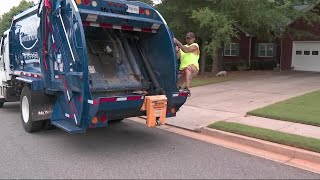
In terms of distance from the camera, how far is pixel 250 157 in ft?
20.4

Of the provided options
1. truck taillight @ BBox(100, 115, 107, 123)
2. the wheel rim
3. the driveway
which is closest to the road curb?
the driveway

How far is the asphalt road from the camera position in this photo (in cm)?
541

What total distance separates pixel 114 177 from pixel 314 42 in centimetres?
2303

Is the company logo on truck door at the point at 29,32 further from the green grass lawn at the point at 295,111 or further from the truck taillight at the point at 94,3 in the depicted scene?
the green grass lawn at the point at 295,111

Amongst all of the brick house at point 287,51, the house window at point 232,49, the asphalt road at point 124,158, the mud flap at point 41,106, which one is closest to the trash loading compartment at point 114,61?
the asphalt road at point 124,158

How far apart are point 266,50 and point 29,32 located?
2566cm

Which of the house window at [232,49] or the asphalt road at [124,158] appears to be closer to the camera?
the asphalt road at [124,158]

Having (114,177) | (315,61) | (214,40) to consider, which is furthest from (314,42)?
(114,177)

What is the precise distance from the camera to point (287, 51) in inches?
1045

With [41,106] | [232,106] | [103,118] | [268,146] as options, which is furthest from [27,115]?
[232,106]

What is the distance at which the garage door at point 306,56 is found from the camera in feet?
82.3

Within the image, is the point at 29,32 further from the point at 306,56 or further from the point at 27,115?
the point at 306,56

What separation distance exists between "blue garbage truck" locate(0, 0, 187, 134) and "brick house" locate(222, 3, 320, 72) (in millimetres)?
15533

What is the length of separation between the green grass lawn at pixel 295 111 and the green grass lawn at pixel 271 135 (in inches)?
48.4
